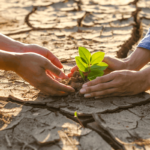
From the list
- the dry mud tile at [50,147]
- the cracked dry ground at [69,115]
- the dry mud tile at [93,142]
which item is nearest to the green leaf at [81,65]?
the cracked dry ground at [69,115]

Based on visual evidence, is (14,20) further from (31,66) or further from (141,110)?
(141,110)

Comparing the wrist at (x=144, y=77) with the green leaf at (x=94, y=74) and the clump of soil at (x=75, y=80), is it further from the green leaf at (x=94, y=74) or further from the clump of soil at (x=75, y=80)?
the clump of soil at (x=75, y=80)

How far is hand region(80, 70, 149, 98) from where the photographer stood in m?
1.34

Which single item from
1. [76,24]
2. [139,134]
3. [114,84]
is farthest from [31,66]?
[76,24]

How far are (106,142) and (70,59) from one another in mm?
1143

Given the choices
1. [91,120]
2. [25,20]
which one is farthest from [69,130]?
[25,20]

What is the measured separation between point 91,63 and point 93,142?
53 cm

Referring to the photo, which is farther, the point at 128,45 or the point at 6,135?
the point at 128,45

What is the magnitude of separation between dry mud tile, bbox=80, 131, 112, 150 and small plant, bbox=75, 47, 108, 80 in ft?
1.42

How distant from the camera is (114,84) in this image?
1.34 m

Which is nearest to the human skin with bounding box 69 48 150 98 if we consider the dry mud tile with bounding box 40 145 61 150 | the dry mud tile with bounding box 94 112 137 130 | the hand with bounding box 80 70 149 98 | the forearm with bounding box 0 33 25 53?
the hand with bounding box 80 70 149 98

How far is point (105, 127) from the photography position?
1.16 metres

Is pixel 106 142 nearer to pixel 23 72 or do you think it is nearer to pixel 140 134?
pixel 140 134

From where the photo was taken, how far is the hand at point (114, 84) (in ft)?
4.41
